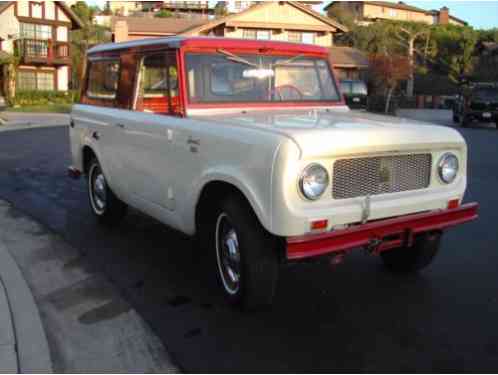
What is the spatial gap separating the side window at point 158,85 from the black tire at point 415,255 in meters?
2.26

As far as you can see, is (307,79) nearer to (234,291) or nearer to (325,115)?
(325,115)

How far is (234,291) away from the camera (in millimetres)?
4480

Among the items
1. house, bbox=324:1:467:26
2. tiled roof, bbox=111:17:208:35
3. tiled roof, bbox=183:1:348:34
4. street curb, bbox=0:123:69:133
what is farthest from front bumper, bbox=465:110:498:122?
house, bbox=324:1:467:26

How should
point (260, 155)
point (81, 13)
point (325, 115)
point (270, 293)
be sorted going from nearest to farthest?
1. point (260, 155)
2. point (270, 293)
3. point (325, 115)
4. point (81, 13)

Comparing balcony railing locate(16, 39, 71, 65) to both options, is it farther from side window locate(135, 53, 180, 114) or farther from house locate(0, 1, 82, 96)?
side window locate(135, 53, 180, 114)

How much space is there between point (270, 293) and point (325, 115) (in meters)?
1.68

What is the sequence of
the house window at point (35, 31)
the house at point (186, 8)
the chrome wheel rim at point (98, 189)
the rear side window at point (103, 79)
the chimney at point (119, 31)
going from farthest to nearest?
the house at point (186, 8)
the house window at point (35, 31)
the chimney at point (119, 31)
the chrome wheel rim at point (98, 189)
the rear side window at point (103, 79)

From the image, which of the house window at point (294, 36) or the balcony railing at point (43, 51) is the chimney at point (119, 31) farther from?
the house window at point (294, 36)

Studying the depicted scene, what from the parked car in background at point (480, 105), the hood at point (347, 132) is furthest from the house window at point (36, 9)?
the hood at point (347, 132)

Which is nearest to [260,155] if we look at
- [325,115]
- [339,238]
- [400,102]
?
[339,238]

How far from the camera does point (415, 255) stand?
5051 millimetres

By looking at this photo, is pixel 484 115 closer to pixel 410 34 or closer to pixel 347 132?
pixel 347 132

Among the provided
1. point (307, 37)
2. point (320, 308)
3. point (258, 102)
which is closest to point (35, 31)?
point (307, 37)

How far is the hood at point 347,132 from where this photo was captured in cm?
380
